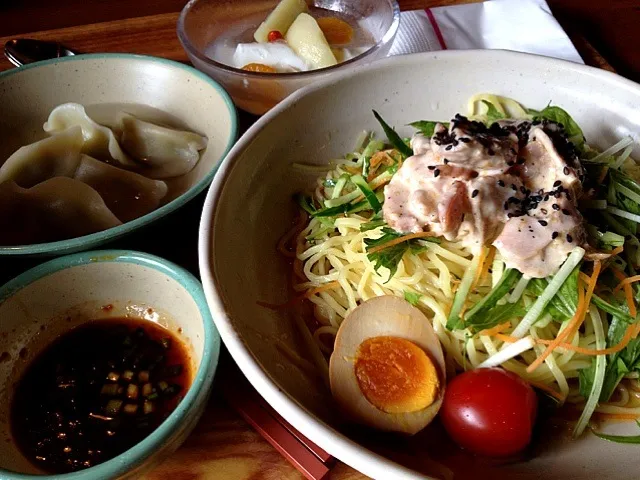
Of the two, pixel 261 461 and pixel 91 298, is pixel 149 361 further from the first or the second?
pixel 261 461

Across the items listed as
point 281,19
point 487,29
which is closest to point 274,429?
point 281,19

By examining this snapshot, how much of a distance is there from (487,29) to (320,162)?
138 centimetres

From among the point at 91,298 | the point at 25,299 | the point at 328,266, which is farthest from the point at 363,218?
the point at 25,299

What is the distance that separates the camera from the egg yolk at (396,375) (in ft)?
4.34

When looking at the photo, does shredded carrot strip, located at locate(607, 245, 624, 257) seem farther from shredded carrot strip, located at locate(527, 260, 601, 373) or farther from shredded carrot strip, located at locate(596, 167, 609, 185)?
shredded carrot strip, located at locate(596, 167, 609, 185)

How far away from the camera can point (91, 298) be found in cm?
168

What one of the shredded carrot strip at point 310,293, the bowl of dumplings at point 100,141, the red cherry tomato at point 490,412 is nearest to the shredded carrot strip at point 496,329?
the red cherry tomato at point 490,412

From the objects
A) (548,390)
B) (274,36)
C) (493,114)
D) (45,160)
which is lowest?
(45,160)

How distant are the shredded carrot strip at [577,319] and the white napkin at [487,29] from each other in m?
1.49

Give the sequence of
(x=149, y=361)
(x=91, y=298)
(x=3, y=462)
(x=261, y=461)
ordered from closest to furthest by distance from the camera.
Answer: (x=3, y=462)
(x=261, y=461)
(x=149, y=361)
(x=91, y=298)

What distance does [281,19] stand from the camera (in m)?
2.65

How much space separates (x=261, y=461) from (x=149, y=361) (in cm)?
41

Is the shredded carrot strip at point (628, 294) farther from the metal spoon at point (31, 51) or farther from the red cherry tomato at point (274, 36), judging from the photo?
the metal spoon at point (31, 51)

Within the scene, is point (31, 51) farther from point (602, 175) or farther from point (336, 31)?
point (602, 175)
